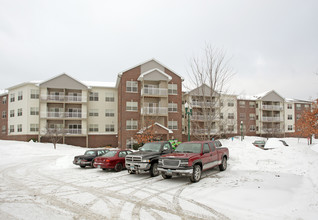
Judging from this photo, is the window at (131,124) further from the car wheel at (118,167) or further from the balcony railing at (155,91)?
the car wheel at (118,167)

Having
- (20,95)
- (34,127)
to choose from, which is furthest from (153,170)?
(20,95)

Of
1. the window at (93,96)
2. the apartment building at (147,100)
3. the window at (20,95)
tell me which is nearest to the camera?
the apartment building at (147,100)

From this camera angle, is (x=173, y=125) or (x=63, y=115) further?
(x=63, y=115)

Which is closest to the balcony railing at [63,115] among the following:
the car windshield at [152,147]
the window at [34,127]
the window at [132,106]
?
the window at [34,127]

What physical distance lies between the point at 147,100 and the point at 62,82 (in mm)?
15017

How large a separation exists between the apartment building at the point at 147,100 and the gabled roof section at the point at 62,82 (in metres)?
8.11

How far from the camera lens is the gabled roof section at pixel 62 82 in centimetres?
3731

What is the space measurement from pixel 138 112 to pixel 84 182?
2502 centimetres

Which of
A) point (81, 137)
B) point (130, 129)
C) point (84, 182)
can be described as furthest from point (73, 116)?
point (84, 182)

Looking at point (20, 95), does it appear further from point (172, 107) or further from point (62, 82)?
point (172, 107)

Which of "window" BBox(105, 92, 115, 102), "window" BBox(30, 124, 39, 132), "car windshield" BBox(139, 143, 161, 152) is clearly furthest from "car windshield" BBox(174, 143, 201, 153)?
"window" BBox(30, 124, 39, 132)

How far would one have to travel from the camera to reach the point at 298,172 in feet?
37.6

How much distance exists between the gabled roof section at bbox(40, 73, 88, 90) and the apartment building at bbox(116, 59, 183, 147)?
8113 mm

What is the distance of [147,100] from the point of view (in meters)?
36.2
